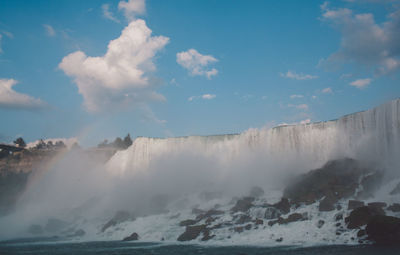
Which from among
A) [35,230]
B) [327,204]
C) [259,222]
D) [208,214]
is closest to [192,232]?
[208,214]

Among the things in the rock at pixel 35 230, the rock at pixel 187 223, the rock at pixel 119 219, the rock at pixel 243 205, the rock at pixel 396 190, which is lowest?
the rock at pixel 35 230

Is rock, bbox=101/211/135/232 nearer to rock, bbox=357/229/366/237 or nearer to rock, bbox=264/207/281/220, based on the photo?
rock, bbox=264/207/281/220

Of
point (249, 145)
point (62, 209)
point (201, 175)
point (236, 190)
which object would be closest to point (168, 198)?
point (201, 175)

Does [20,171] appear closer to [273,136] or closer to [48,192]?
[48,192]

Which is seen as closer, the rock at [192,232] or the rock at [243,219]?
the rock at [192,232]

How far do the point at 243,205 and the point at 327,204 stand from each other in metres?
7.25

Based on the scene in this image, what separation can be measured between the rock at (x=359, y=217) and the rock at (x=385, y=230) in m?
1.26

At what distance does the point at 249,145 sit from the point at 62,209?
2683cm

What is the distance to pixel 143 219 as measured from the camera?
Result: 1219 inches

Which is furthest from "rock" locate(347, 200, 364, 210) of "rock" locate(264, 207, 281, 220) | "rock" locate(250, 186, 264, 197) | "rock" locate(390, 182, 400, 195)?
"rock" locate(250, 186, 264, 197)

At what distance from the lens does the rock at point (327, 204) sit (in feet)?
72.2

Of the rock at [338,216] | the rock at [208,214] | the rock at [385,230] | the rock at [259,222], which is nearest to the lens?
the rock at [385,230]

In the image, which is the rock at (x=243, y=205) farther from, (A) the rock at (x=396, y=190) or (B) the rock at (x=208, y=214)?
(A) the rock at (x=396, y=190)

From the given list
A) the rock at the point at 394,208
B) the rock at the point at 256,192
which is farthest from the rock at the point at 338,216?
the rock at the point at 256,192
